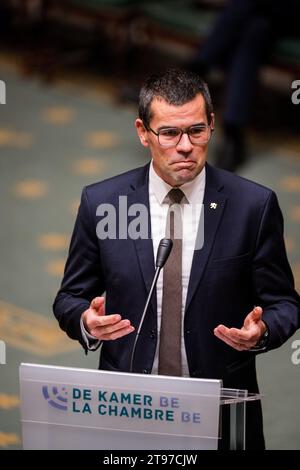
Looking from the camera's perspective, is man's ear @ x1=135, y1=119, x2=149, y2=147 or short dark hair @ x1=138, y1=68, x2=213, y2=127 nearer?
short dark hair @ x1=138, y1=68, x2=213, y2=127

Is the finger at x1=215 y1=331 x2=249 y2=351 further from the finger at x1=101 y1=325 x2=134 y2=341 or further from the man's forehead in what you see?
the man's forehead

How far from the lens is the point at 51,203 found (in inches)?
268

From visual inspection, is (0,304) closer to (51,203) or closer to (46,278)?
(46,278)

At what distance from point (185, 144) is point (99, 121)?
5.37m

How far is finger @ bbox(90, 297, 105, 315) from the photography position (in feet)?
9.27

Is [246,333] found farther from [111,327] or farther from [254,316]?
[111,327]

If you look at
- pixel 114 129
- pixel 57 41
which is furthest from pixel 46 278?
pixel 57 41

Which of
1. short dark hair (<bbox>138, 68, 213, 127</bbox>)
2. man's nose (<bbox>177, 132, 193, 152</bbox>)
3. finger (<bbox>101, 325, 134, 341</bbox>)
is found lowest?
finger (<bbox>101, 325, 134, 341</bbox>)

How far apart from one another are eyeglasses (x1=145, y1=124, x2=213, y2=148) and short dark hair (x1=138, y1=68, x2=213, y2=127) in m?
0.05
